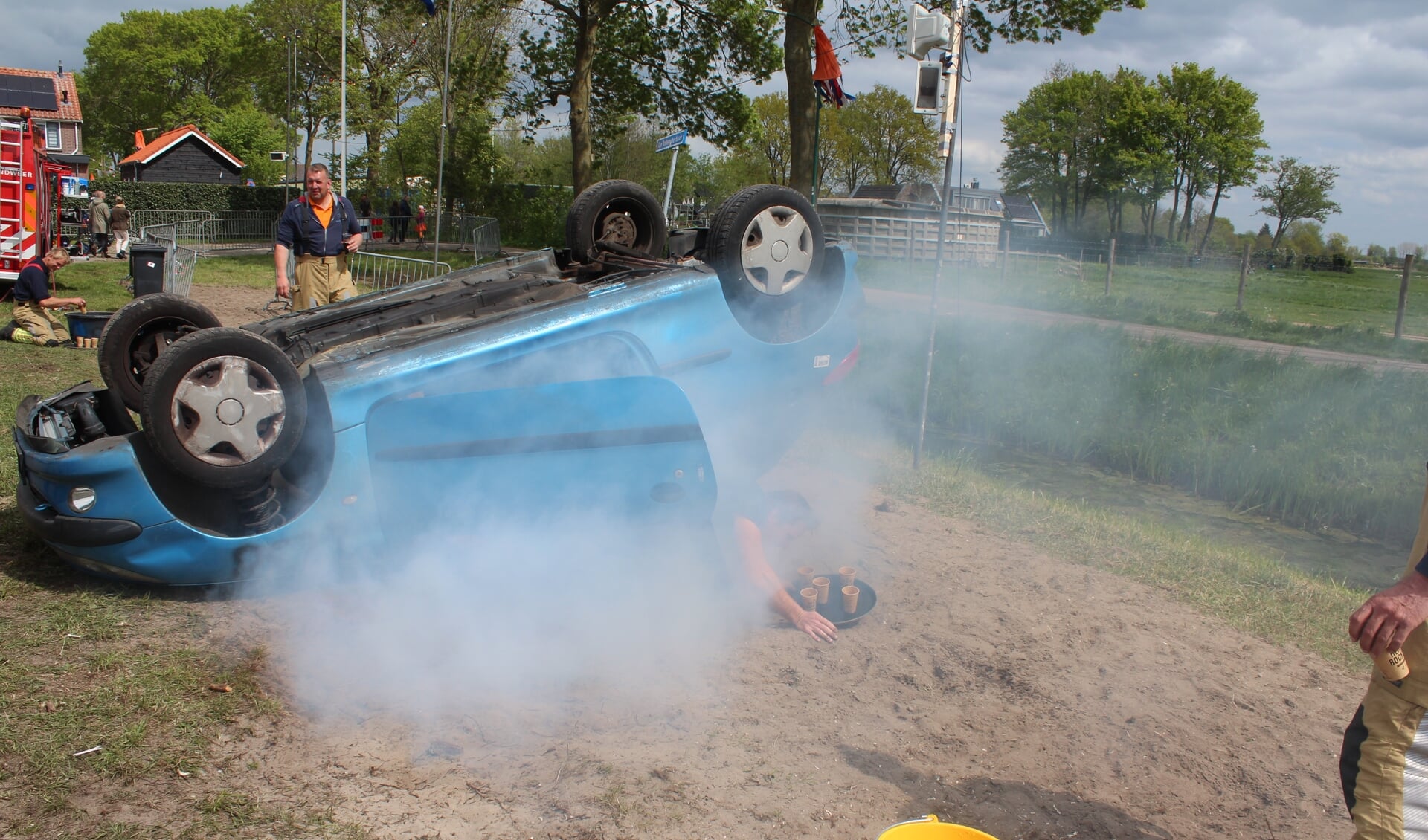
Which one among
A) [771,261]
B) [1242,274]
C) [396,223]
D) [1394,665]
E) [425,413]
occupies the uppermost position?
[396,223]

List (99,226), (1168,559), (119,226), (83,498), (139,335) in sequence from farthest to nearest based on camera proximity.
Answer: (119,226), (99,226), (1168,559), (139,335), (83,498)

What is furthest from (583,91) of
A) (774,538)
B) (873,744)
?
(873,744)

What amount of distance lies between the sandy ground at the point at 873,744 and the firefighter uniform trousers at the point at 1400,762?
770 millimetres

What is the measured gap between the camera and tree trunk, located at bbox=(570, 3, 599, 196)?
20781 millimetres

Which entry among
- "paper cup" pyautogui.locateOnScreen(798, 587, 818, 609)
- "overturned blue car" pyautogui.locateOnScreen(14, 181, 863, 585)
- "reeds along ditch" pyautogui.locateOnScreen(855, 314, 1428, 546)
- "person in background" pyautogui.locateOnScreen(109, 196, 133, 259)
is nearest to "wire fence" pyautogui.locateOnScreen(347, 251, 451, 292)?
"reeds along ditch" pyautogui.locateOnScreen(855, 314, 1428, 546)

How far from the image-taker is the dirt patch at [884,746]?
284 centimetres

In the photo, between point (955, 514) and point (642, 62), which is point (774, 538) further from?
point (642, 62)

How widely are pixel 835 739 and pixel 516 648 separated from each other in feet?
4.37

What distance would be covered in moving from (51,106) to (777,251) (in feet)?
104

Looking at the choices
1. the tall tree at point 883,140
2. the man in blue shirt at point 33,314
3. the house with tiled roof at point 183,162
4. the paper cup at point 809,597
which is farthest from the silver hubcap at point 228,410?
the tall tree at point 883,140

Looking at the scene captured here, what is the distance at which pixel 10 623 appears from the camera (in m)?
3.50

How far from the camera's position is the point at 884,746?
10.9ft

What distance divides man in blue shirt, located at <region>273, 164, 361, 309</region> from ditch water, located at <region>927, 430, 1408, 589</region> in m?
5.74

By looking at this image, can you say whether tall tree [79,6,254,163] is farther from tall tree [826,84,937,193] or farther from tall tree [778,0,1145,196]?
tall tree [778,0,1145,196]
